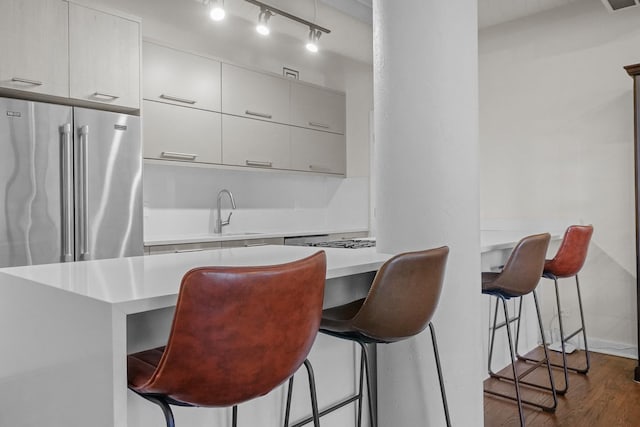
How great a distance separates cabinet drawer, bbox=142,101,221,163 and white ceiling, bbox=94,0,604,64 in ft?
2.61

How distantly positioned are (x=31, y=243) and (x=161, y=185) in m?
1.38

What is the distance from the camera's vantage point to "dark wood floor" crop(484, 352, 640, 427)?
2.50 m

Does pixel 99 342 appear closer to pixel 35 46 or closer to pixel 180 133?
pixel 35 46

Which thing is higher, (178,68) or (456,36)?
(178,68)

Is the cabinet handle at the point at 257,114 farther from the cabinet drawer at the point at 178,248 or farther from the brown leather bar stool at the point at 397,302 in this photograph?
the brown leather bar stool at the point at 397,302

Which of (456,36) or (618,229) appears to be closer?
(456,36)

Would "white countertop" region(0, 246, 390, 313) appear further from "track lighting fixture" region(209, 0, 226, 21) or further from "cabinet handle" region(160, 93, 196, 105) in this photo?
"cabinet handle" region(160, 93, 196, 105)

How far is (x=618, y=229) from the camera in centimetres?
363

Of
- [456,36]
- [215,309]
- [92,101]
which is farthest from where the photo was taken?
[92,101]

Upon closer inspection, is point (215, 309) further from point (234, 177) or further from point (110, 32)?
point (234, 177)

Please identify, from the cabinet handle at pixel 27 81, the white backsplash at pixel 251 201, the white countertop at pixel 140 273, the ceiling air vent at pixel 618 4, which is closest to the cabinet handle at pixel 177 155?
the white backsplash at pixel 251 201

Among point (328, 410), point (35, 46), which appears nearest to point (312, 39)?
point (35, 46)

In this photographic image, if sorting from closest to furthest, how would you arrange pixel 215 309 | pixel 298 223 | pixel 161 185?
pixel 215 309, pixel 161 185, pixel 298 223

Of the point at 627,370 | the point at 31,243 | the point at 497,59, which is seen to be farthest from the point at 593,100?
the point at 31,243
